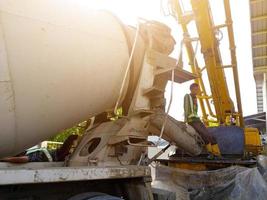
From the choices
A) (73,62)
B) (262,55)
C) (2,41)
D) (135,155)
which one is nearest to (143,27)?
(73,62)

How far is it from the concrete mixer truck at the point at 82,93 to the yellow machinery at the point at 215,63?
2143 mm

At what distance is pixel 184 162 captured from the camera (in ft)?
16.2

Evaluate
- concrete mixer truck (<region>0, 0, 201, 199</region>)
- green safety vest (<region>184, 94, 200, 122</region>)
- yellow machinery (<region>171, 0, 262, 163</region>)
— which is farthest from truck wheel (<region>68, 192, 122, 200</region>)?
yellow machinery (<region>171, 0, 262, 163</region>)

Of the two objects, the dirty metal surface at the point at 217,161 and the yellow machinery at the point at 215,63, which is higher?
the yellow machinery at the point at 215,63

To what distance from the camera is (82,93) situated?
299cm

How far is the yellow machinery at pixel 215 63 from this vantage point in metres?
5.73

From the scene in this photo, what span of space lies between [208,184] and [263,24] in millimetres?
→ 6317

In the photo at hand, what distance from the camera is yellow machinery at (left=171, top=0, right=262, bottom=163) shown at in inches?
226

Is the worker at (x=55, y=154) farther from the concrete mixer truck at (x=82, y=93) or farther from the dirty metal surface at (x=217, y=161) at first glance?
the dirty metal surface at (x=217, y=161)

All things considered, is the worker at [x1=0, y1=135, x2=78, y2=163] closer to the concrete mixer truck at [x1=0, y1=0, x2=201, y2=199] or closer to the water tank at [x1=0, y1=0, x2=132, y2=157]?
the concrete mixer truck at [x1=0, y1=0, x2=201, y2=199]

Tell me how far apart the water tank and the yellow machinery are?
98.4 inches

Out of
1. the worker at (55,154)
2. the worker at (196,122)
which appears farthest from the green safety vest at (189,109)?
the worker at (55,154)

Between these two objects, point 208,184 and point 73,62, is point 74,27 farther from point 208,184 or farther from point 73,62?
point 208,184

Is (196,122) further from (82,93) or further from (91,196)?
(91,196)
